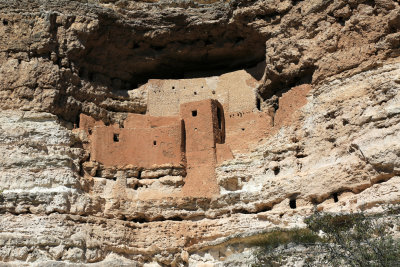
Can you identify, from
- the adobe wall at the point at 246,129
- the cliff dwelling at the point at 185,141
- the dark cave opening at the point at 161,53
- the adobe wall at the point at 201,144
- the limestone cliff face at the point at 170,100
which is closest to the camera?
the limestone cliff face at the point at 170,100

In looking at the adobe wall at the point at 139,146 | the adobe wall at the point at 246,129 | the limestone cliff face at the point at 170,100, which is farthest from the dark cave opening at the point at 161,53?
the adobe wall at the point at 139,146

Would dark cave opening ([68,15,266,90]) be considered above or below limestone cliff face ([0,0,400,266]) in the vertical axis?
above

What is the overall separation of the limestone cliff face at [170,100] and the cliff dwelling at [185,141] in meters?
0.11

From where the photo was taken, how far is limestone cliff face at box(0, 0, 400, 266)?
15.1 m

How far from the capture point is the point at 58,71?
59.6 feet

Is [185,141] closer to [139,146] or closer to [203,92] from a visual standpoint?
[139,146]

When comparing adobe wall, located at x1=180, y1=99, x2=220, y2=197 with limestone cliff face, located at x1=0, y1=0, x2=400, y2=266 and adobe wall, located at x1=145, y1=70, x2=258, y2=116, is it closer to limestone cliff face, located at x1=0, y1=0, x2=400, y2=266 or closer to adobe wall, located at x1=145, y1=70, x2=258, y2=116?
limestone cliff face, located at x1=0, y1=0, x2=400, y2=266

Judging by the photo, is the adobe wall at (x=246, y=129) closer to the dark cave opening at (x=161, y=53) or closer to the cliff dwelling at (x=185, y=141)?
the cliff dwelling at (x=185, y=141)

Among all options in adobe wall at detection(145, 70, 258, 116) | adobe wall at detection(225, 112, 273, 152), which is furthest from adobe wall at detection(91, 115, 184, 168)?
adobe wall at detection(145, 70, 258, 116)

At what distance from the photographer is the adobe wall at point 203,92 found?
1908cm

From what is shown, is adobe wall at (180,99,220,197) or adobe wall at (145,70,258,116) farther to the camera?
adobe wall at (145,70,258,116)

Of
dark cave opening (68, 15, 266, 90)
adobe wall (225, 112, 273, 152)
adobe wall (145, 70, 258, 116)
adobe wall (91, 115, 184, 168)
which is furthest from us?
dark cave opening (68, 15, 266, 90)

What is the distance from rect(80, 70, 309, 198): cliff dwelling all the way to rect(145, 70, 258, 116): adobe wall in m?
0.23

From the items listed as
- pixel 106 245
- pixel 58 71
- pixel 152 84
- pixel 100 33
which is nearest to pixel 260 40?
pixel 152 84
